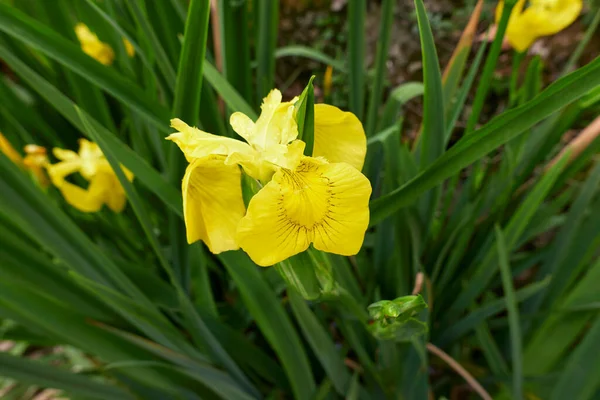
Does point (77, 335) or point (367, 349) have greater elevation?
point (77, 335)

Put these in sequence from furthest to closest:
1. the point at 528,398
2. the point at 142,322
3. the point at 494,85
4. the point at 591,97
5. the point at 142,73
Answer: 1. the point at 494,85
2. the point at 142,73
3. the point at 528,398
4. the point at 142,322
5. the point at 591,97

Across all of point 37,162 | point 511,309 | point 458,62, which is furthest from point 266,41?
point 511,309

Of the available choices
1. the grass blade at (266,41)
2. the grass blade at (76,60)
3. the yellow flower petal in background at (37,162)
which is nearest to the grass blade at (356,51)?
the grass blade at (266,41)

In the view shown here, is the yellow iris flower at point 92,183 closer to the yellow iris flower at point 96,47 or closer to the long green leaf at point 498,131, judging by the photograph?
the yellow iris flower at point 96,47

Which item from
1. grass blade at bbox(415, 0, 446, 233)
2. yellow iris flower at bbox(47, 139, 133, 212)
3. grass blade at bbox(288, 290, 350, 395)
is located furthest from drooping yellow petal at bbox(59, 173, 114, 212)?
grass blade at bbox(415, 0, 446, 233)

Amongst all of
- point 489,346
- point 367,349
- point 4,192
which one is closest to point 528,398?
point 489,346

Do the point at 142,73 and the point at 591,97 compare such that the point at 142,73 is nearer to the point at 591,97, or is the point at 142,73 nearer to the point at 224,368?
the point at 224,368

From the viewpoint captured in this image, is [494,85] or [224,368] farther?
[494,85]

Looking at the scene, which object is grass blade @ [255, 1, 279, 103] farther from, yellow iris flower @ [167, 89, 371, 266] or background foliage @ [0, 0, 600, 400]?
yellow iris flower @ [167, 89, 371, 266]
